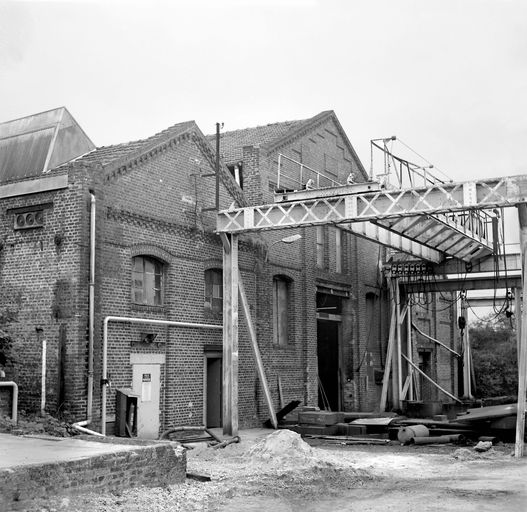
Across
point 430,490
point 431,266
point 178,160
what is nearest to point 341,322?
point 431,266

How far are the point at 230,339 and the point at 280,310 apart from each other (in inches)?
191

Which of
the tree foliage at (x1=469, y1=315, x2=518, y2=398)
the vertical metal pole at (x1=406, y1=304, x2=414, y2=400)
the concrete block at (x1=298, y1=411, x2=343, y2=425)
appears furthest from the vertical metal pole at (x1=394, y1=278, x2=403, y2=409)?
the tree foliage at (x1=469, y1=315, x2=518, y2=398)

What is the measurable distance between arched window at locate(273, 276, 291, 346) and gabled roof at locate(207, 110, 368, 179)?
4.02m

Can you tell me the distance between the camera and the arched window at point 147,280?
17.8 m

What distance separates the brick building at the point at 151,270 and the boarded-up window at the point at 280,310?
47mm

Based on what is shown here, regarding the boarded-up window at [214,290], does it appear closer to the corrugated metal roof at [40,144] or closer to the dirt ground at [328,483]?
the corrugated metal roof at [40,144]

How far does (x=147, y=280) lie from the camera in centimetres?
1817

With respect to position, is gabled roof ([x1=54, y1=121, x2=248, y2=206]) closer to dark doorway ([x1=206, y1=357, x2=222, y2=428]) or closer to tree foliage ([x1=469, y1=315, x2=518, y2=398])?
dark doorway ([x1=206, y1=357, x2=222, y2=428])

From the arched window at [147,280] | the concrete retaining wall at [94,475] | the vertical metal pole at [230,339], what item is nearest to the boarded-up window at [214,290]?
the vertical metal pole at [230,339]

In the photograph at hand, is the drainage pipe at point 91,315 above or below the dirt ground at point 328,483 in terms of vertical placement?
above

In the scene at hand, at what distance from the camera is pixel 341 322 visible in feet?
88.5

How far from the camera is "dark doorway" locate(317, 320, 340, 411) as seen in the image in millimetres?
26781

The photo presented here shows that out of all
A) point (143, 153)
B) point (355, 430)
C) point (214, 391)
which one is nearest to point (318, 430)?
point (355, 430)

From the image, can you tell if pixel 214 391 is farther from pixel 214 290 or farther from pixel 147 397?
pixel 147 397
